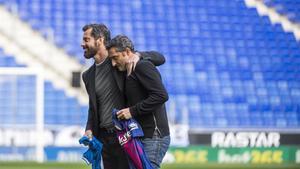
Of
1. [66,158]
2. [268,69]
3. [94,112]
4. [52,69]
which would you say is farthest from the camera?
[268,69]

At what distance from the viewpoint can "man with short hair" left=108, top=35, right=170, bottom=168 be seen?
4.55 metres

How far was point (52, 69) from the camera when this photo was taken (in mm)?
15680

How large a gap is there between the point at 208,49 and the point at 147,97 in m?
12.1

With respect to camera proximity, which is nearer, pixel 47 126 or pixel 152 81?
pixel 152 81

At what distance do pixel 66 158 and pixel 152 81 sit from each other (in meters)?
10.2

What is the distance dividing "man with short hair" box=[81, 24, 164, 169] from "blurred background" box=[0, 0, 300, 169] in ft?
28.5

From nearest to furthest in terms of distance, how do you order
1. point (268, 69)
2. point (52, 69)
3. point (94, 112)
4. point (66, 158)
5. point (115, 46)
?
1. point (115, 46)
2. point (94, 112)
3. point (66, 158)
4. point (52, 69)
5. point (268, 69)

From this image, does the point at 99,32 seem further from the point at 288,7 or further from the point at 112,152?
the point at 288,7

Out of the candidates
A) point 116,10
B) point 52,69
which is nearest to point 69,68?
point 52,69

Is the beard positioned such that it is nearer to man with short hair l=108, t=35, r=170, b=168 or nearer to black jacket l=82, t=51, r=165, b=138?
black jacket l=82, t=51, r=165, b=138

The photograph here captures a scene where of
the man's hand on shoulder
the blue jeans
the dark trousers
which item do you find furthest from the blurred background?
the man's hand on shoulder

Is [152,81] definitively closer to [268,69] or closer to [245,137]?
[245,137]

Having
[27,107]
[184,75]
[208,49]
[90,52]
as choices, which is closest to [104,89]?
[90,52]

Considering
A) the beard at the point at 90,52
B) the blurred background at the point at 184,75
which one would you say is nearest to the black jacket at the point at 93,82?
the beard at the point at 90,52
